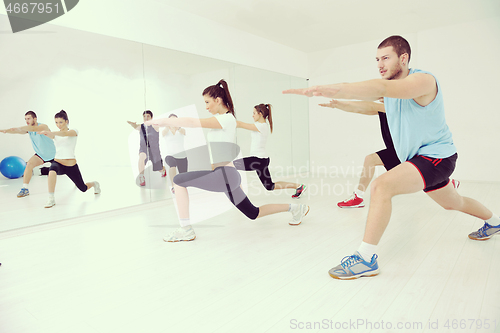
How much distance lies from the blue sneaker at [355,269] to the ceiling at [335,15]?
3510mm

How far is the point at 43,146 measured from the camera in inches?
113

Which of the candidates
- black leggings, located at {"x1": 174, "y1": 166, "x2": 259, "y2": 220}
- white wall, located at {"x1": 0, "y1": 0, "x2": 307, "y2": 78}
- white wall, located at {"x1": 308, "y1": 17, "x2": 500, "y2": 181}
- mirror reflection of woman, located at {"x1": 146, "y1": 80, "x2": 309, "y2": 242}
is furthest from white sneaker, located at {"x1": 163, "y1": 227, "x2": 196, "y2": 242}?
white wall, located at {"x1": 308, "y1": 17, "x2": 500, "y2": 181}

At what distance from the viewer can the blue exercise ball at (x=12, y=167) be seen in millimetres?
2600

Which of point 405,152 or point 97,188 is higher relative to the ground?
point 405,152

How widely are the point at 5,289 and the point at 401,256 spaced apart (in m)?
2.17

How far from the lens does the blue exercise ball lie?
2.60m

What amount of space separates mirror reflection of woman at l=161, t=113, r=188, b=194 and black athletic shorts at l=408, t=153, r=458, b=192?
Result: 115 inches

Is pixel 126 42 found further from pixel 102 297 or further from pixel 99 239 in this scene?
pixel 102 297

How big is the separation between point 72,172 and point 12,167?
1.61 feet

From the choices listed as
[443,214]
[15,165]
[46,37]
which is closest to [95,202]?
[15,165]

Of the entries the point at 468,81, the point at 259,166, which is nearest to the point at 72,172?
the point at 259,166

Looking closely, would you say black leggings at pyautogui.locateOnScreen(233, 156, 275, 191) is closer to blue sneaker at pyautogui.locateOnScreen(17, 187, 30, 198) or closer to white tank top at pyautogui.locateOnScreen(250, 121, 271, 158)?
white tank top at pyautogui.locateOnScreen(250, 121, 271, 158)

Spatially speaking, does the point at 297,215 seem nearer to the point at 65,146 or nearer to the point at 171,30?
the point at 65,146

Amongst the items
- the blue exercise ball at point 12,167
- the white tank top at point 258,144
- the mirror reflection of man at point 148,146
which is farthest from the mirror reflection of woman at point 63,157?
the white tank top at point 258,144
